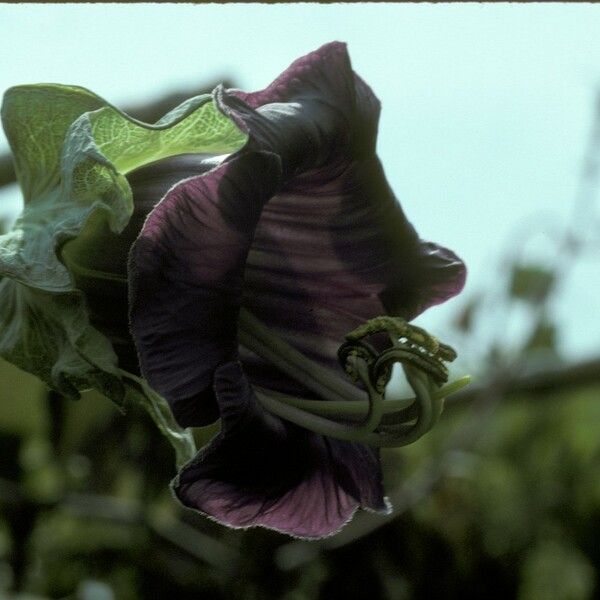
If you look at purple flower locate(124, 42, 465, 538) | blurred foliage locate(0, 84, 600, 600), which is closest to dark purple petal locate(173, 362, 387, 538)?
purple flower locate(124, 42, 465, 538)

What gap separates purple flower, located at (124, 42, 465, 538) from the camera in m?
0.54

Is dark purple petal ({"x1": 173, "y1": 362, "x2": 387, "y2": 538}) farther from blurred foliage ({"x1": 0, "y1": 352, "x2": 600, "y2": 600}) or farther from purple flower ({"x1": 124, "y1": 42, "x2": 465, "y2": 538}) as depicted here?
blurred foliage ({"x1": 0, "y1": 352, "x2": 600, "y2": 600})

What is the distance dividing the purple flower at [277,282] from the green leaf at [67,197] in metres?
0.02

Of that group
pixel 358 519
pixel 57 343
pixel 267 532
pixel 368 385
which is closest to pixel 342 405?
pixel 368 385

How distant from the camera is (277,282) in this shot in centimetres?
65

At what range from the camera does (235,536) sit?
5.79 ft

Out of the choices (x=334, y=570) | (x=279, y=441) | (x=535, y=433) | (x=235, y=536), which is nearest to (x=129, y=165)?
(x=279, y=441)

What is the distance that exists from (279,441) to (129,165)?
0.45 feet

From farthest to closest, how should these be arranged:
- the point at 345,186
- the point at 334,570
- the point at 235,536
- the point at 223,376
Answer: the point at 334,570 → the point at 235,536 → the point at 345,186 → the point at 223,376

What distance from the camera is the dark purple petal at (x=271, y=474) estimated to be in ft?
1.86

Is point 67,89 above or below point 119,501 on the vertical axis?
above

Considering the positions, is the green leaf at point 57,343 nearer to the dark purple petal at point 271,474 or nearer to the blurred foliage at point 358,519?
the dark purple petal at point 271,474

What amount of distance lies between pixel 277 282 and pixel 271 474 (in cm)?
9

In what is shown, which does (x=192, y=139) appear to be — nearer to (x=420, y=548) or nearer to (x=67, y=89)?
(x=67, y=89)
